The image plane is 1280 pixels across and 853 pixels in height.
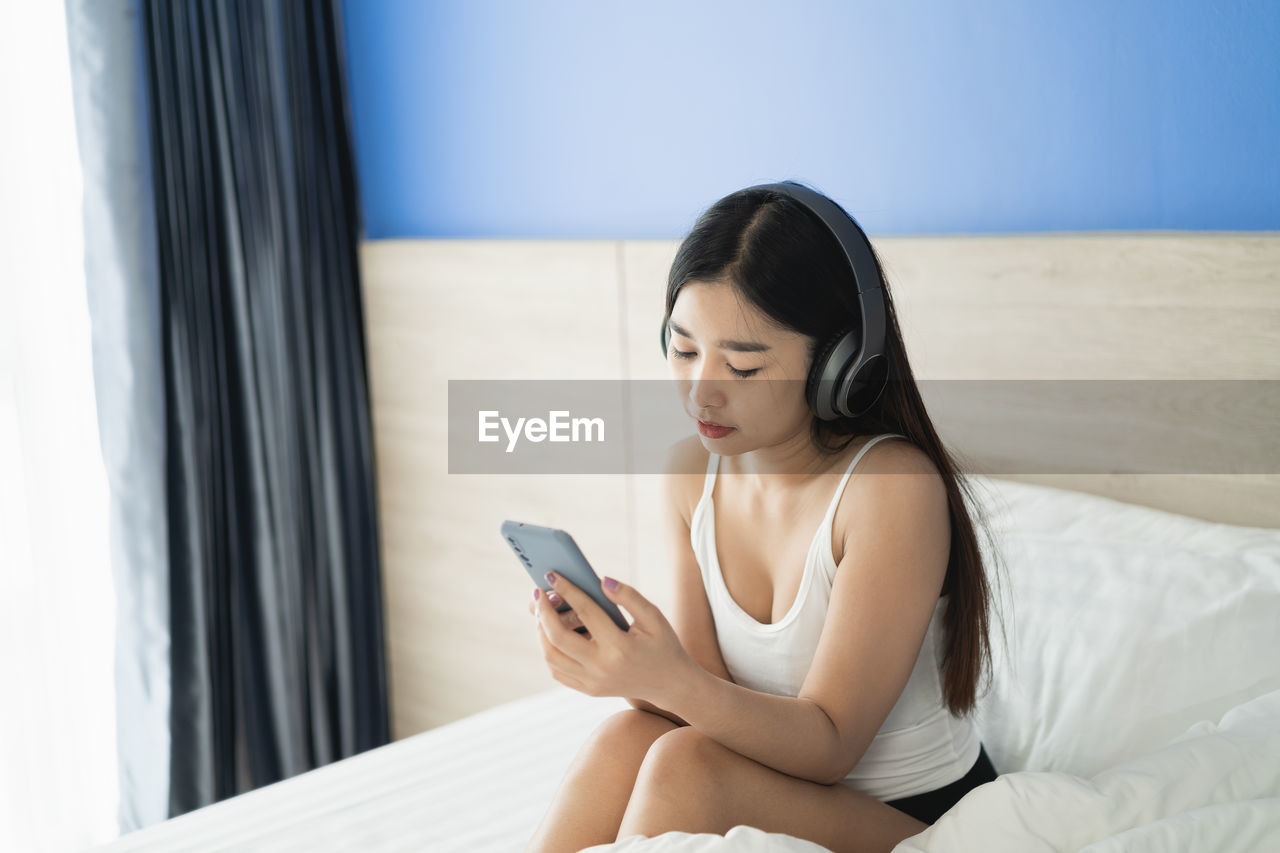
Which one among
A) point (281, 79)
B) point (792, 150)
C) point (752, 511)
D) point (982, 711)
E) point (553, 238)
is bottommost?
point (982, 711)

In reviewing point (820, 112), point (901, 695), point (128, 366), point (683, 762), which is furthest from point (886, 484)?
A: point (128, 366)

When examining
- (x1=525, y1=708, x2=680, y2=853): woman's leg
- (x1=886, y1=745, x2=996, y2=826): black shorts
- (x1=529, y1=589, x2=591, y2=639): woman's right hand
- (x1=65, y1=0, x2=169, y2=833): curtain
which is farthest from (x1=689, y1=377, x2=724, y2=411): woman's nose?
(x1=65, y1=0, x2=169, y2=833): curtain

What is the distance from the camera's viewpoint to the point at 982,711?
137 centimetres

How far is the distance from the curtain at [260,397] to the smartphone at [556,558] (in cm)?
135

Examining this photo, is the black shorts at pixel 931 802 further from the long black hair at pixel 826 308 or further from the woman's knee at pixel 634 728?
the woman's knee at pixel 634 728

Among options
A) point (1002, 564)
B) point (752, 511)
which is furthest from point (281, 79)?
point (1002, 564)

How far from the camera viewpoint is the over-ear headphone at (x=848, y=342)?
1075 mm

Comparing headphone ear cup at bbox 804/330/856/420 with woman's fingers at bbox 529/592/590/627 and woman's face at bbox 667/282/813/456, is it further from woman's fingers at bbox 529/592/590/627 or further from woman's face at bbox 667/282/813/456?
woman's fingers at bbox 529/592/590/627

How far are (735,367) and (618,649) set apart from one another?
293mm

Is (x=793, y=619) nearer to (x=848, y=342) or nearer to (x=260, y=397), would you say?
(x=848, y=342)

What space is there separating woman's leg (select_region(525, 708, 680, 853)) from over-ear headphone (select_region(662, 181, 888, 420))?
0.37m

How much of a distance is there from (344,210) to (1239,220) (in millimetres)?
1662

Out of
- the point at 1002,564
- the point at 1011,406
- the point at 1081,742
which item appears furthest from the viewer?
the point at 1011,406

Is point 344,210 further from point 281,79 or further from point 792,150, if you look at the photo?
point 792,150
